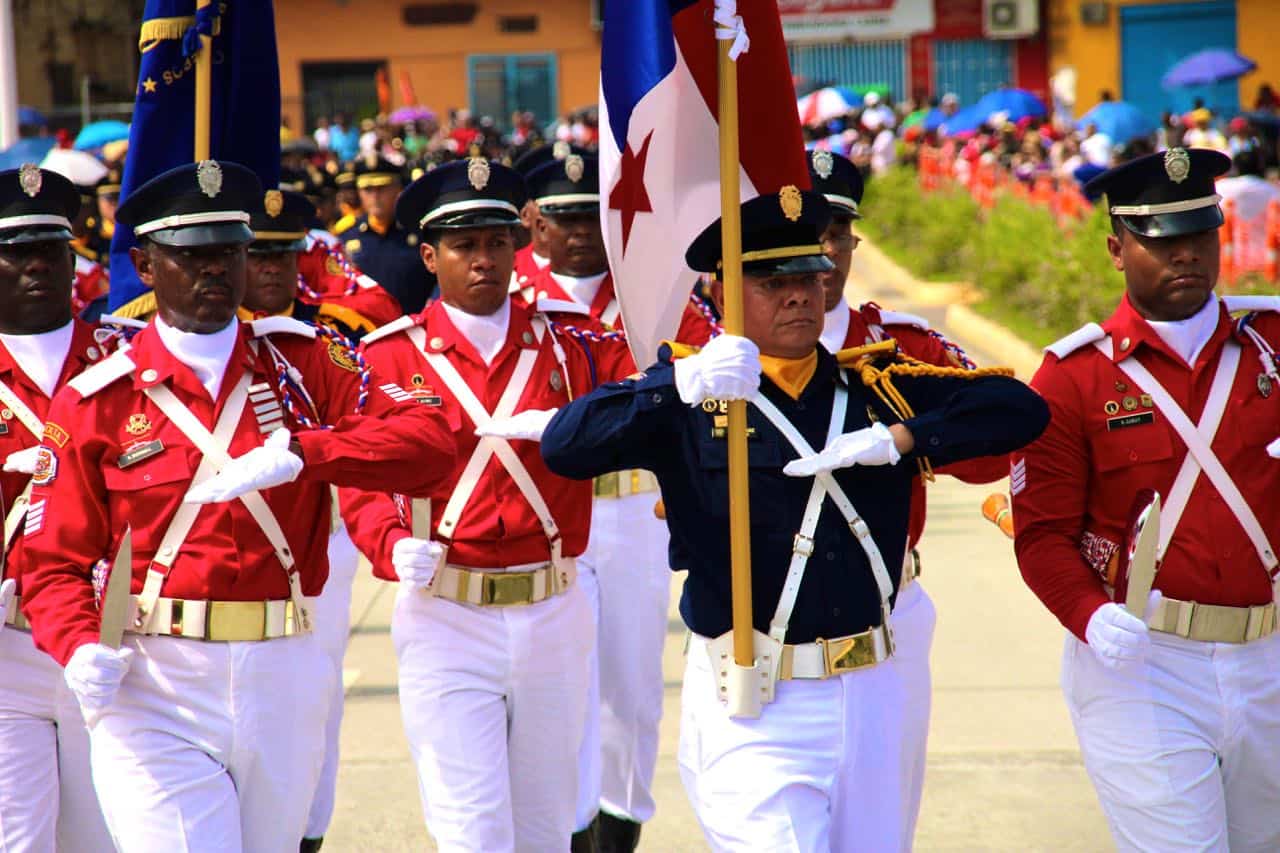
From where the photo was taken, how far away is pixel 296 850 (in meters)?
5.10

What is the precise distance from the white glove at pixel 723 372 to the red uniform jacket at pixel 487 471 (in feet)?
4.69

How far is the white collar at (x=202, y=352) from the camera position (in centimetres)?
506

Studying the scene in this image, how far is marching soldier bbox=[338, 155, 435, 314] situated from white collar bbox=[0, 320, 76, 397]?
4.72 metres

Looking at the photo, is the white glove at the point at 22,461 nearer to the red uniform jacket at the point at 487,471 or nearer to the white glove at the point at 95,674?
the white glove at the point at 95,674

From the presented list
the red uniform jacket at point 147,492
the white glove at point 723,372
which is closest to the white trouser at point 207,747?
the red uniform jacket at point 147,492

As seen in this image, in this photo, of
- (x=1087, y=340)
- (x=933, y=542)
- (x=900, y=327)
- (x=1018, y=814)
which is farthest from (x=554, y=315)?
(x=933, y=542)

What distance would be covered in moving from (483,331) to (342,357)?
906mm

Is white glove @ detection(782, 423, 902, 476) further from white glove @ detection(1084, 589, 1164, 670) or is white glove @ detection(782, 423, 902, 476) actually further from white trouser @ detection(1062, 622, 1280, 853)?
white trouser @ detection(1062, 622, 1280, 853)

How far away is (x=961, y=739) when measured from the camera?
8.47 meters

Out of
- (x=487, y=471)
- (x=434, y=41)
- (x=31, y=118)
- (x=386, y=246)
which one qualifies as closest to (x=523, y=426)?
(x=487, y=471)

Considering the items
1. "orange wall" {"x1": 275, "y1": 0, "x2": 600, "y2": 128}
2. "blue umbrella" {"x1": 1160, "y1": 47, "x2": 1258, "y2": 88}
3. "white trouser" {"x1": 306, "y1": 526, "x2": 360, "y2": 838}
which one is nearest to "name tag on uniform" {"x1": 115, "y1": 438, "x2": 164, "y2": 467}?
"white trouser" {"x1": 306, "y1": 526, "x2": 360, "y2": 838}

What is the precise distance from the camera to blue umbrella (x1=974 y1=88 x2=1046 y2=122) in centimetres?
3731

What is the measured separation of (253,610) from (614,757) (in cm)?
273

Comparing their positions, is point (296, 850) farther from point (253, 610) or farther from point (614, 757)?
point (614, 757)
